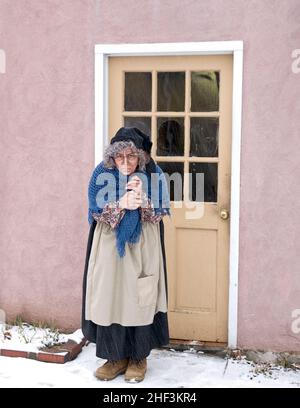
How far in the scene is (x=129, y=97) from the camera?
5527mm

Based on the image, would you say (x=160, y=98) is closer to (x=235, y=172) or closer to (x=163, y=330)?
(x=235, y=172)

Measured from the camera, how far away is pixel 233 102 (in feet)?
17.0

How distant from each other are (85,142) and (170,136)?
0.72 m

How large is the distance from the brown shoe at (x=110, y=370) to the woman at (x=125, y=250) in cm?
4

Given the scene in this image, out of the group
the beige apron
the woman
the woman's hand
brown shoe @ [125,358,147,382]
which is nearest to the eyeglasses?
the woman

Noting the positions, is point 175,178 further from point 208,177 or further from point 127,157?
point 127,157

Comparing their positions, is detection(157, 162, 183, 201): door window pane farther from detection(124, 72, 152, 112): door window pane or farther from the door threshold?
the door threshold

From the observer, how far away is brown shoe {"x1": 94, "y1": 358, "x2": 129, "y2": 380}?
4727 millimetres

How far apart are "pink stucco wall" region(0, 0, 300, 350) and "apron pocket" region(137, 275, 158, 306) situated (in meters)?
1.00

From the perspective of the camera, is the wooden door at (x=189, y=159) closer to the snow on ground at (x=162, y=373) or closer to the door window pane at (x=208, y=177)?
the door window pane at (x=208, y=177)

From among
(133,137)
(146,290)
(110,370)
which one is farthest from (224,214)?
(110,370)
